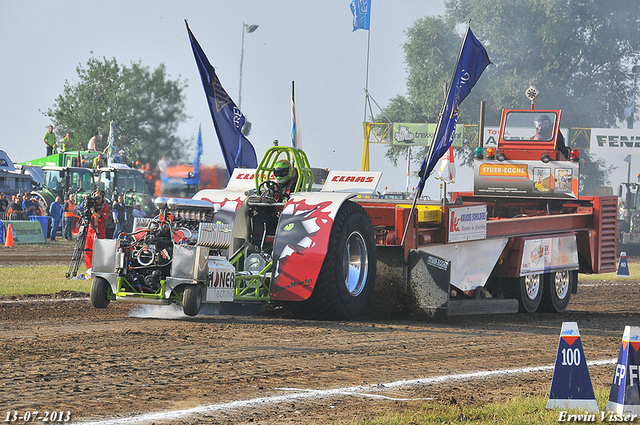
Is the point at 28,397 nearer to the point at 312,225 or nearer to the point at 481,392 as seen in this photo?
the point at 481,392

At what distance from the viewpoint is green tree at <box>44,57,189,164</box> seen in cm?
3628

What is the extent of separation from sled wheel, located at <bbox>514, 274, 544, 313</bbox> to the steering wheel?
3.95m

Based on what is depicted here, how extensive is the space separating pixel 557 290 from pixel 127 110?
30820 mm

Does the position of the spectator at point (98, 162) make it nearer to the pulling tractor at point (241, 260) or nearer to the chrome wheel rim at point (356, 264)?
the pulling tractor at point (241, 260)

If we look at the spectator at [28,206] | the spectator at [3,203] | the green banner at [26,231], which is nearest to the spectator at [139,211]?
the spectator at [28,206]

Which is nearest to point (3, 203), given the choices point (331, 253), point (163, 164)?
point (163, 164)

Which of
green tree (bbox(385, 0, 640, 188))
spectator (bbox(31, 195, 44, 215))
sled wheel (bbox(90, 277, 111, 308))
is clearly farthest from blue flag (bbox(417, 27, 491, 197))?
green tree (bbox(385, 0, 640, 188))

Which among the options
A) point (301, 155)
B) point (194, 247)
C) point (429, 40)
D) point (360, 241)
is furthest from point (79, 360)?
point (429, 40)

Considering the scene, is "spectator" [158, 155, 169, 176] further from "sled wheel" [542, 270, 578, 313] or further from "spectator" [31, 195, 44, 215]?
"sled wheel" [542, 270, 578, 313]

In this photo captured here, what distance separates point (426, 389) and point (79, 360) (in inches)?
107

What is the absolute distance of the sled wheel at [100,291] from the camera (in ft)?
32.5

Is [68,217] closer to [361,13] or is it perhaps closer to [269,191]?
[361,13]

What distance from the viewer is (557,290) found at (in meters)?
13.5

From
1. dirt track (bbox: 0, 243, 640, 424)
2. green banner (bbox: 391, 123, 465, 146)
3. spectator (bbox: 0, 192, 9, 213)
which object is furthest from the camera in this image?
green banner (bbox: 391, 123, 465, 146)
